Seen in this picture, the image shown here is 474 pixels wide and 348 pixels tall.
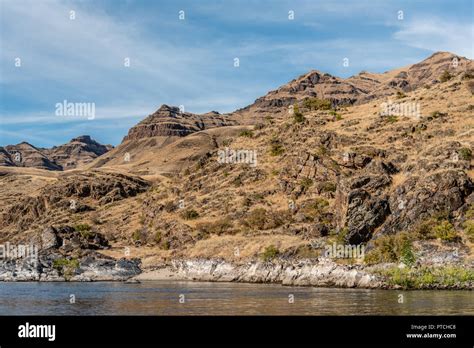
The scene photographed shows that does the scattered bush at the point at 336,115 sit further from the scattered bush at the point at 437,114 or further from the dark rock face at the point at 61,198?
the dark rock face at the point at 61,198

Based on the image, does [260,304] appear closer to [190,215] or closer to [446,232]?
[446,232]

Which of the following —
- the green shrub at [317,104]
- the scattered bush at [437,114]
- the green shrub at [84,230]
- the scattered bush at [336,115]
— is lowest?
the green shrub at [84,230]

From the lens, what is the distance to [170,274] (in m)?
108

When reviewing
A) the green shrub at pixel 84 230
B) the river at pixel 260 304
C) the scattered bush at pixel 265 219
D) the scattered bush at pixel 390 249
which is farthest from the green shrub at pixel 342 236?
the green shrub at pixel 84 230

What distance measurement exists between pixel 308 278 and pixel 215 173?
7472cm

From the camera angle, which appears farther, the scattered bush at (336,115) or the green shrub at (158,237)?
the scattered bush at (336,115)

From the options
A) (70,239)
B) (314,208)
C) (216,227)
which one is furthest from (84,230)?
(314,208)

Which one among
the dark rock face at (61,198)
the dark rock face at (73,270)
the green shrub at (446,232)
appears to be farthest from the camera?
the dark rock face at (61,198)

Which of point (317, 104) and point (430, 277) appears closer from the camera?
point (430, 277)

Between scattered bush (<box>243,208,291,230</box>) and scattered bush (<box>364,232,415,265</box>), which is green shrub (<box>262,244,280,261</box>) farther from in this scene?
scattered bush (<box>364,232,415,265</box>)

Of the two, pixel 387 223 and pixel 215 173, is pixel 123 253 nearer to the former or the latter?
pixel 215 173

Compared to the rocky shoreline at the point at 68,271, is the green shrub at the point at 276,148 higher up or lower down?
higher up

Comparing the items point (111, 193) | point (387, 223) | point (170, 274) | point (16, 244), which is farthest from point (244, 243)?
point (111, 193)

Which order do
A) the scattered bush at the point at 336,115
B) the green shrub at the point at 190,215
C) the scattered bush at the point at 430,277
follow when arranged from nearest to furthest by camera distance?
the scattered bush at the point at 430,277, the green shrub at the point at 190,215, the scattered bush at the point at 336,115
